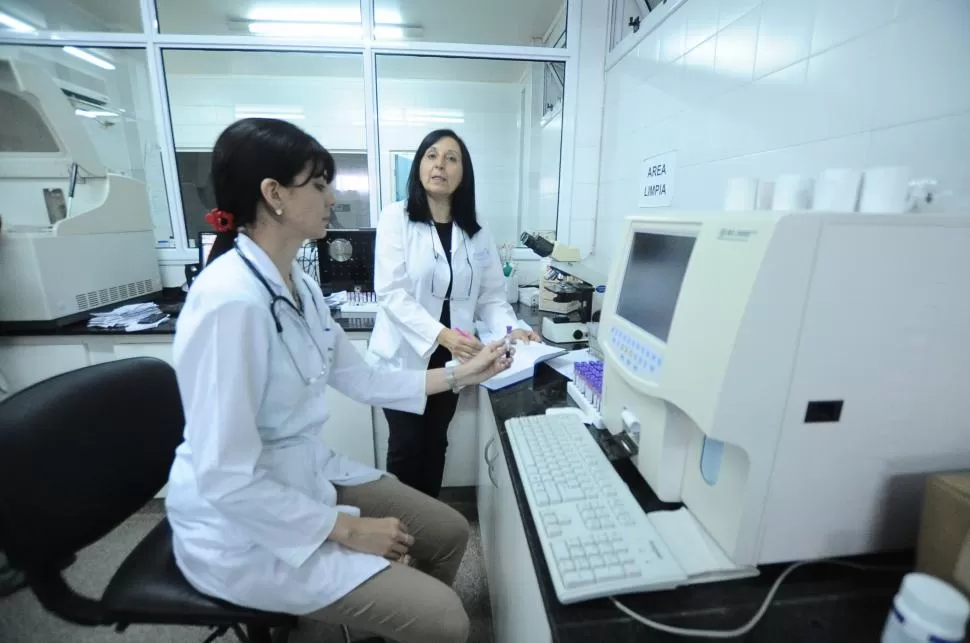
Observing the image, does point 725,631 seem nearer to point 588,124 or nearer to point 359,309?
point 359,309

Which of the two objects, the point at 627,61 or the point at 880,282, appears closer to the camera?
the point at 880,282

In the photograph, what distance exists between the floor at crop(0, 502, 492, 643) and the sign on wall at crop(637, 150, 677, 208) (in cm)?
158

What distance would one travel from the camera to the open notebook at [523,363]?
1242 millimetres

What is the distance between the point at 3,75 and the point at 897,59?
9.00 ft

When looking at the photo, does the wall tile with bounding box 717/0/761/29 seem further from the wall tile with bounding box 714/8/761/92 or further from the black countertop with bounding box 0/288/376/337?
the black countertop with bounding box 0/288/376/337

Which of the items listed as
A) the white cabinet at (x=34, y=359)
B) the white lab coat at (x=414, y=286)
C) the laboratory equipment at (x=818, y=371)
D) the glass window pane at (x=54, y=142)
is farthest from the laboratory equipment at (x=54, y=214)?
the laboratory equipment at (x=818, y=371)

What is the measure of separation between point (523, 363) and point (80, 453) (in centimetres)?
105

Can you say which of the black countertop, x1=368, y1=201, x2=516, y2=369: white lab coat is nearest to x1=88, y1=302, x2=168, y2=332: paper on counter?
the black countertop

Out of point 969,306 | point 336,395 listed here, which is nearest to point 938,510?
point 969,306

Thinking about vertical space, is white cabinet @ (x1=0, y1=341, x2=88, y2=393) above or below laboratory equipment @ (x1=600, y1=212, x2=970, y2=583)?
below

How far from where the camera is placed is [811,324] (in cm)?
51

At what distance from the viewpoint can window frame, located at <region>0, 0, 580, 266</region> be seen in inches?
86.7

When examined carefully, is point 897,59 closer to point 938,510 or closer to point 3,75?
point 938,510

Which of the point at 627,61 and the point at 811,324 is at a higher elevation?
the point at 627,61
